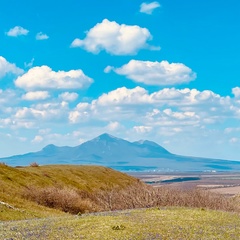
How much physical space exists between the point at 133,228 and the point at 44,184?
256 ft

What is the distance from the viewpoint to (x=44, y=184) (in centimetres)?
10425

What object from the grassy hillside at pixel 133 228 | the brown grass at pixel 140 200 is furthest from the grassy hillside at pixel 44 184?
the grassy hillside at pixel 133 228

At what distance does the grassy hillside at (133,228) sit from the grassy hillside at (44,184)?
2092 cm

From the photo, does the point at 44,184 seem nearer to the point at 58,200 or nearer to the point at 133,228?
the point at 58,200

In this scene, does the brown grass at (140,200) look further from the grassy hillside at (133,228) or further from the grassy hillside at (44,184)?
the grassy hillside at (133,228)

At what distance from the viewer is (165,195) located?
2985 inches

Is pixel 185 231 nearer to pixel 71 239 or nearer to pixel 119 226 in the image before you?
pixel 119 226

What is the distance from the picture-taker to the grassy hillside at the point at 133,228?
27.5 metres

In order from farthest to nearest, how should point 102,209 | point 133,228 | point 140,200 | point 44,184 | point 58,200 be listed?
1. point 44,184
2. point 102,209
3. point 58,200
4. point 140,200
5. point 133,228

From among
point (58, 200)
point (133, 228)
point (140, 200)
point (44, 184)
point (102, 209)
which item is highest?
point (133, 228)

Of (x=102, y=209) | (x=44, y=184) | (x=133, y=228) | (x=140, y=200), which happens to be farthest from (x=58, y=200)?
(x=133, y=228)

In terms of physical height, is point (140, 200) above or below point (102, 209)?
above

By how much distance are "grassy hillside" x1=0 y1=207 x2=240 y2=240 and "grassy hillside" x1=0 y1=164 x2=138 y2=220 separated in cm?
2092

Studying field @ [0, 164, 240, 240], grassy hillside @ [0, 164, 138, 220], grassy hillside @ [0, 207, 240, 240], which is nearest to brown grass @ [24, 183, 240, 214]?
field @ [0, 164, 240, 240]
